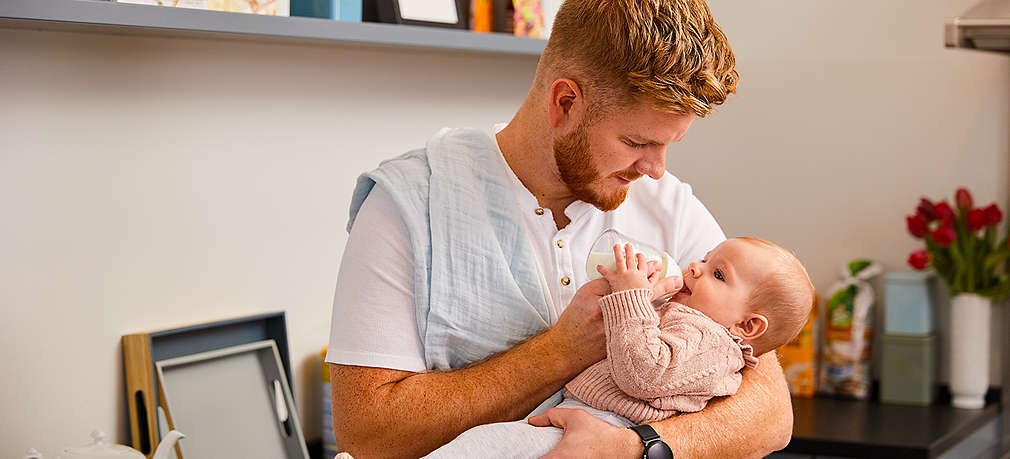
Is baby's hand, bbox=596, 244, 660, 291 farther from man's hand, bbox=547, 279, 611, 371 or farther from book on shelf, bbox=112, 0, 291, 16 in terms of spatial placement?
book on shelf, bbox=112, 0, 291, 16

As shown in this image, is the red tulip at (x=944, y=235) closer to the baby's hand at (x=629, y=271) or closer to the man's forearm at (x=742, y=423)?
the man's forearm at (x=742, y=423)

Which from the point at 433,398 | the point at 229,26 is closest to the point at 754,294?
the point at 433,398

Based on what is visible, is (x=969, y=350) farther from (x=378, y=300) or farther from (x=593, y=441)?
(x=378, y=300)

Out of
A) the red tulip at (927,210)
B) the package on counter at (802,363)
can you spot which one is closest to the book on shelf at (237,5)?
the package on counter at (802,363)

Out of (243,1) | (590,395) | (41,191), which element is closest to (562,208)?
(590,395)

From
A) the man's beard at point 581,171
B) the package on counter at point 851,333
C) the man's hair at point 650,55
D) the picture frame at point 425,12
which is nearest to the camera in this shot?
the man's hair at point 650,55

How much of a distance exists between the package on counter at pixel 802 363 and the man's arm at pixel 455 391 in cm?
162

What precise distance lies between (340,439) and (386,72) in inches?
47.1

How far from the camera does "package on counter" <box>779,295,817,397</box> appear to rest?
9.61ft

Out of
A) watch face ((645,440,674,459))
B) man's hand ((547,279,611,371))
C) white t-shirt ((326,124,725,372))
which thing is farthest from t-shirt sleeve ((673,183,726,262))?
watch face ((645,440,674,459))

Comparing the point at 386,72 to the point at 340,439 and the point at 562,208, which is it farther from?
the point at 340,439

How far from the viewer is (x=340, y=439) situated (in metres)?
1.48

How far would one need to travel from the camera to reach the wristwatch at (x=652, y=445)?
1379 millimetres

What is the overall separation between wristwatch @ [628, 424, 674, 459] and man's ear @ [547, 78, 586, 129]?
446 millimetres
